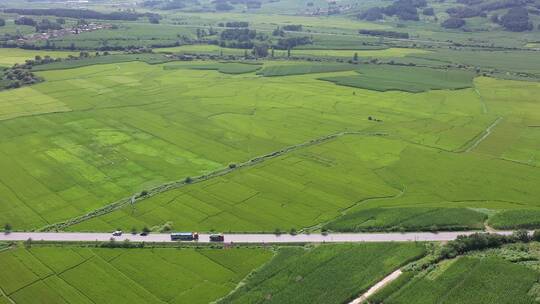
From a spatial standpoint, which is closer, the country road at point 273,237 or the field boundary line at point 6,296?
Answer: the field boundary line at point 6,296

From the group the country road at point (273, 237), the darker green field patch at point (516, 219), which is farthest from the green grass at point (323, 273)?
the darker green field patch at point (516, 219)

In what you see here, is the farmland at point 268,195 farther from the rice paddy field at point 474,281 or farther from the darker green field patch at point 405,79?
the darker green field patch at point 405,79

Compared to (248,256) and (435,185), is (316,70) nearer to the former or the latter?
(435,185)

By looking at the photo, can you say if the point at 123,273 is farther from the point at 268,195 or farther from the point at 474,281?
the point at 474,281

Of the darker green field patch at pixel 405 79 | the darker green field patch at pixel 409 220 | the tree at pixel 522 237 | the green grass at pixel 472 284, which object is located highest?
the darker green field patch at pixel 405 79

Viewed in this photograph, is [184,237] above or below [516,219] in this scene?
below

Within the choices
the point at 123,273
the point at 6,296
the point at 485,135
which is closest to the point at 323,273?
the point at 123,273

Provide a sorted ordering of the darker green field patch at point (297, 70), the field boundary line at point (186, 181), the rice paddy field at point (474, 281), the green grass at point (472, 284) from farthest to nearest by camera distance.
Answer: the darker green field patch at point (297, 70) → the field boundary line at point (186, 181) → the rice paddy field at point (474, 281) → the green grass at point (472, 284)
